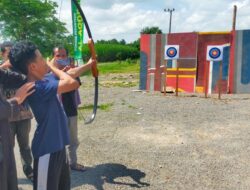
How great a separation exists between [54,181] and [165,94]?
34.9 ft

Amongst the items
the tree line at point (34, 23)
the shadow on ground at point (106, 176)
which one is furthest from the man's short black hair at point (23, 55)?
the tree line at point (34, 23)

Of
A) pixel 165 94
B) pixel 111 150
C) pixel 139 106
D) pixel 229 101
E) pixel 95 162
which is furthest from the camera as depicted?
pixel 165 94

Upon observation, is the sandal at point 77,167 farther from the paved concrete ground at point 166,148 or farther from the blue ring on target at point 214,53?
the blue ring on target at point 214,53

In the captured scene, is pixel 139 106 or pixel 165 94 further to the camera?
pixel 165 94

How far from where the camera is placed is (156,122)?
876 cm

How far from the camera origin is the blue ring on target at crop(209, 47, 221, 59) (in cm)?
1318

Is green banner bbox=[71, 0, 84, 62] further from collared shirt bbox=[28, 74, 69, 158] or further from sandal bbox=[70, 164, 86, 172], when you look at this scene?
collared shirt bbox=[28, 74, 69, 158]

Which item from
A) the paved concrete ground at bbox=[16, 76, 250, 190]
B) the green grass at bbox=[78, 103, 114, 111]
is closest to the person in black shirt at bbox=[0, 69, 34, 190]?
the paved concrete ground at bbox=[16, 76, 250, 190]

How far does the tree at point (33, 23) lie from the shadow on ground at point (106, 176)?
78.8ft

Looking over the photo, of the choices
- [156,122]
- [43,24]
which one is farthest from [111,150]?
[43,24]

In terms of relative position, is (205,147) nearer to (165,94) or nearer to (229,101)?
(229,101)

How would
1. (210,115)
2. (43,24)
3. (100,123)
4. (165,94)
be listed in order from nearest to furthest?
(100,123)
(210,115)
(165,94)
(43,24)

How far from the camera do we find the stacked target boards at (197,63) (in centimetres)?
1398

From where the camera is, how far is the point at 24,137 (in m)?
4.80
